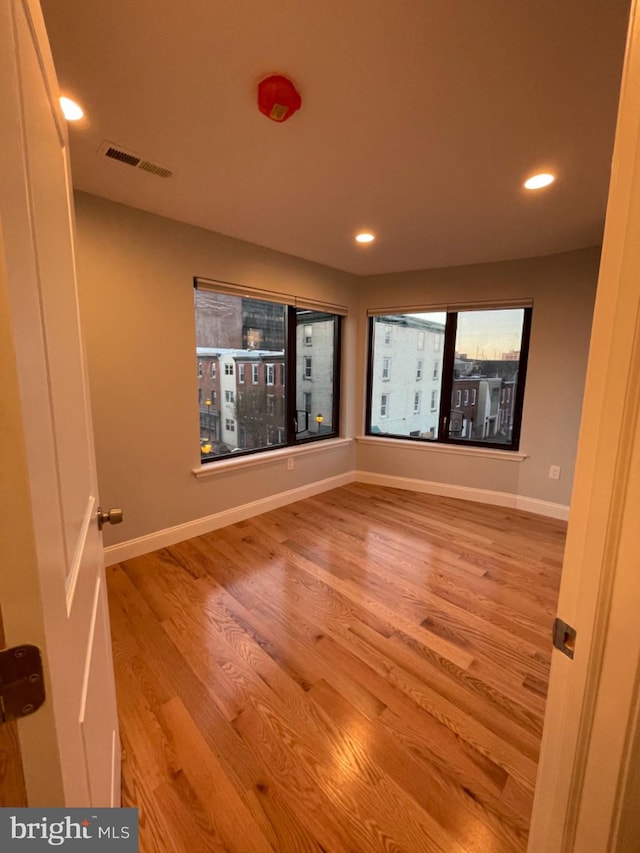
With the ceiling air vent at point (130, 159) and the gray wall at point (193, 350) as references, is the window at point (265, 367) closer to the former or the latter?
the gray wall at point (193, 350)

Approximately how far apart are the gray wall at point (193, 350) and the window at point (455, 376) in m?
0.16

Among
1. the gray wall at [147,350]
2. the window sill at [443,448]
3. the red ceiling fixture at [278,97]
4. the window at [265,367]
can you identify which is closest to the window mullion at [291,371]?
the window at [265,367]

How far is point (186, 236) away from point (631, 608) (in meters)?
2.99

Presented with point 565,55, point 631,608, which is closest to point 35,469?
point 631,608

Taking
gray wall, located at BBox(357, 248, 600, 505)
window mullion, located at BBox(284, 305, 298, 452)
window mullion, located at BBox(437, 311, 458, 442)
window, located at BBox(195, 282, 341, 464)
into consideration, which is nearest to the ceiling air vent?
window, located at BBox(195, 282, 341, 464)

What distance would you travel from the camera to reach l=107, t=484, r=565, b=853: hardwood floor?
1.10 metres

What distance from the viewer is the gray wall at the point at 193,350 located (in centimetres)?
229

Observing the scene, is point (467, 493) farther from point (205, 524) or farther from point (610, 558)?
point (610, 558)

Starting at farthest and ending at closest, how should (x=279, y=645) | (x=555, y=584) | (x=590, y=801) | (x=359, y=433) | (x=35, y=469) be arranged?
(x=359, y=433)
(x=555, y=584)
(x=279, y=645)
(x=590, y=801)
(x=35, y=469)

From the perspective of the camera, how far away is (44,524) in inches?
18.2

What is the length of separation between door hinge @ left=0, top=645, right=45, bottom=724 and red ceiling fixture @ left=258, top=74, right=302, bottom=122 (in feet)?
5.67

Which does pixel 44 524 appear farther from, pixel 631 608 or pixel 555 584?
pixel 555 584

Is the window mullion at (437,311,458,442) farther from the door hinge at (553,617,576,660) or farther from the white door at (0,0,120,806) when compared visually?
the white door at (0,0,120,806)

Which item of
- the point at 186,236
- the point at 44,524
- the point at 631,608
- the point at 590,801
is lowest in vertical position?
the point at 590,801
